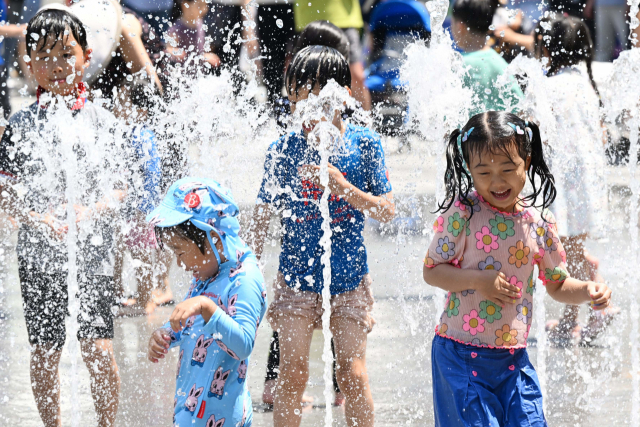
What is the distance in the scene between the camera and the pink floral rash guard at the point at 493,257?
233 centimetres

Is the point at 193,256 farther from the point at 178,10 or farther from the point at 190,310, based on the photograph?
the point at 178,10

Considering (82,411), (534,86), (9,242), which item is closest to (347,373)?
(82,411)

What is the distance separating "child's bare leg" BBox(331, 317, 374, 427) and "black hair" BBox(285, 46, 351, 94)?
802mm

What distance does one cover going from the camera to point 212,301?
2.20 metres

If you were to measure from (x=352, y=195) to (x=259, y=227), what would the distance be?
33 cm

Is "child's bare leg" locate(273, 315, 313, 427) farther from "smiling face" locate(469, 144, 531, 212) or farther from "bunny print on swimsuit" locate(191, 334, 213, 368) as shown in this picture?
"smiling face" locate(469, 144, 531, 212)

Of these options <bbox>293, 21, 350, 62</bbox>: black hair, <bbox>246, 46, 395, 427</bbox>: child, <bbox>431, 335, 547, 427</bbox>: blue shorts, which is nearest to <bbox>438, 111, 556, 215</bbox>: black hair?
<bbox>431, 335, 547, 427</bbox>: blue shorts

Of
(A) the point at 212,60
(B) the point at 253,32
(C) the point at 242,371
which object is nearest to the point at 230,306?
(C) the point at 242,371

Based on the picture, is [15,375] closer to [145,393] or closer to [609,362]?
[145,393]

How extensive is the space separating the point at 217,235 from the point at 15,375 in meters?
2.00

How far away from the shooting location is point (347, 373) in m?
2.85

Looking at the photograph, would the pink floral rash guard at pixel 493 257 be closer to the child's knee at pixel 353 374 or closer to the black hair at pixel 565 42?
the child's knee at pixel 353 374

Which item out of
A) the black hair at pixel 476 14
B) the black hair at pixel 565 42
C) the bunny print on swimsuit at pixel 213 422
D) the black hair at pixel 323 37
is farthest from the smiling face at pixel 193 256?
the black hair at pixel 565 42

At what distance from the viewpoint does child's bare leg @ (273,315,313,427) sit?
2820 millimetres
